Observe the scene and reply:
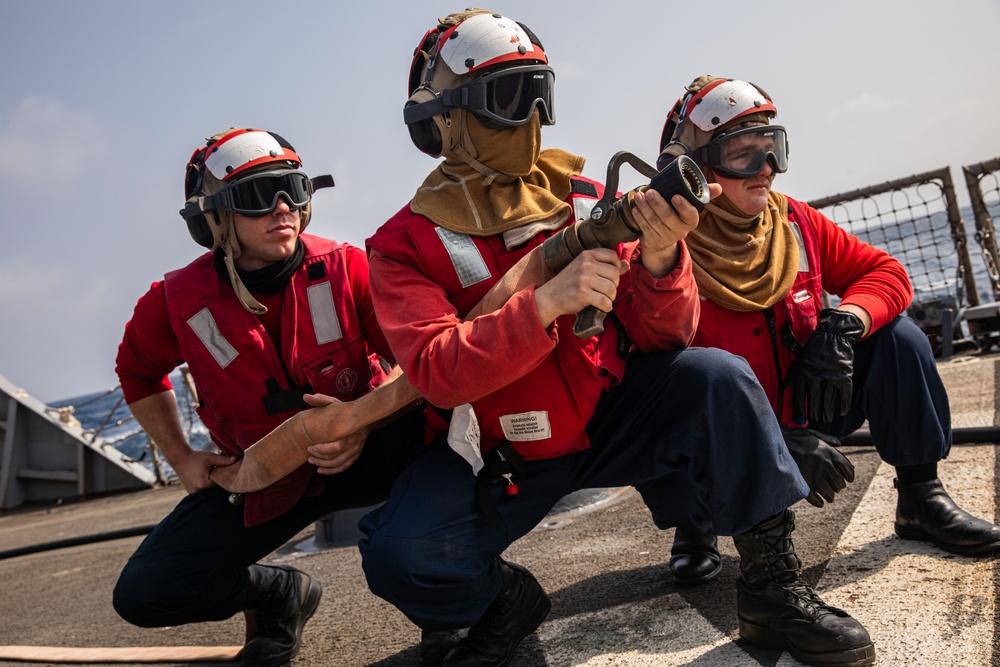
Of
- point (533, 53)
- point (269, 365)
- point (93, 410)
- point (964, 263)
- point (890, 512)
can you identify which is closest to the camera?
point (533, 53)

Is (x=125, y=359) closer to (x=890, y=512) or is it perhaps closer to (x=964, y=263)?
(x=890, y=512)

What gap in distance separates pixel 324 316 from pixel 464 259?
75 cm

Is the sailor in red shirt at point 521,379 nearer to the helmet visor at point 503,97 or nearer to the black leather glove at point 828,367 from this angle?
the helmet visor at point 503,97

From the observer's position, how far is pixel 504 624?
243cm

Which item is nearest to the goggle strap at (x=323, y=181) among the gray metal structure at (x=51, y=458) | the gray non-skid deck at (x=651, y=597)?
the gray non-skid deck at (x=651, y=597)

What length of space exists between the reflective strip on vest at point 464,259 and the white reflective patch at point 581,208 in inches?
12.2

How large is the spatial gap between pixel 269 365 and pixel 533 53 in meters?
1.33

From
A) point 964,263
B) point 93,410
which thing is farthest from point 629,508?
point 93,410

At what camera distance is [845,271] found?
3012 millimetres

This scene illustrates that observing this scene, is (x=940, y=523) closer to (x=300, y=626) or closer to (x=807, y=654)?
(x=807, y=654)

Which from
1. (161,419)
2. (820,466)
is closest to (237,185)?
(161,419)

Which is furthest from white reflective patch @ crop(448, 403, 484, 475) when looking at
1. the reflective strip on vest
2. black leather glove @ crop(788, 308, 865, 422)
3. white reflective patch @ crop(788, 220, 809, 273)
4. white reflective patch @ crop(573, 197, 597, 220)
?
white reflective patch @ crop(788, 220, 809, 273)

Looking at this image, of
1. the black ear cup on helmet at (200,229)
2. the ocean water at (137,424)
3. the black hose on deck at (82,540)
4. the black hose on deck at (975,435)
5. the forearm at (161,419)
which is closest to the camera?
the black ear cup on helmet at (200,229)

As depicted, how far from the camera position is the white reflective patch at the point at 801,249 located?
2.86 metres
